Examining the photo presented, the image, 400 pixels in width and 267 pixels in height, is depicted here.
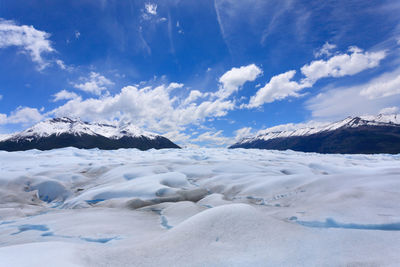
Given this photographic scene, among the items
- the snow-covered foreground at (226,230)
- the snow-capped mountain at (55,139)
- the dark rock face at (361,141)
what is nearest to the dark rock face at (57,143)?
the snow-capped mountain at (55,139)

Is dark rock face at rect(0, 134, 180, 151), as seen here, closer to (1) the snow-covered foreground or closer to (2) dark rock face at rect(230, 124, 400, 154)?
(1) the snow-covered foreground

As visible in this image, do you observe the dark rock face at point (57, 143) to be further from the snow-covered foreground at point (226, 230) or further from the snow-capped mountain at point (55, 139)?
the snow-covered foreground at point (226, 230)

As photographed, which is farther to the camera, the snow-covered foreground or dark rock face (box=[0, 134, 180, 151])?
dark rock face (box=[0, 134, 180, 151])

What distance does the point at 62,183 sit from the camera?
7.02 metres

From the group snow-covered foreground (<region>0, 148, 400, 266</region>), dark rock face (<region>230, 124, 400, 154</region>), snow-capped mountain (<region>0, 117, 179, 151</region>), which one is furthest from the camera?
snow-capped mountain (<region>0, 117, 179, 151</region>)

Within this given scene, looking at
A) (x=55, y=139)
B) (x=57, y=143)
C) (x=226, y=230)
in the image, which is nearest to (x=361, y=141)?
(x=226, y=230)

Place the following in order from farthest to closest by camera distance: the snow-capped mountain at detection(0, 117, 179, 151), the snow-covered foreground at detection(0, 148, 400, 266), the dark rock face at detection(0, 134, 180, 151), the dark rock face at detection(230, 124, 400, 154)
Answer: the snow-capped mountain at detection(0, 117, 179, 151) < the dark rock face at detection(0, 134, 180, 151) < the dark rock face at detection(230, 124, 400, 154) < the snow-covered foreground at detection(0, 148, 400, 266)

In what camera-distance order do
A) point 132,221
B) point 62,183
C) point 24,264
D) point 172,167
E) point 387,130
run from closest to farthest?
point 24,264
point 132,221
point 62,183
point 172,167
point 387,130

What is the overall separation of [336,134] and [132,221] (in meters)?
226

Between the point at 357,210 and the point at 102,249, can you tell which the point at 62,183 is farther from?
the point at 357,210

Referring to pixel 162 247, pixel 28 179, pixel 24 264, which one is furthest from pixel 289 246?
pixel 28 179

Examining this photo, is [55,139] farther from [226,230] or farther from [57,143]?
[226,230]

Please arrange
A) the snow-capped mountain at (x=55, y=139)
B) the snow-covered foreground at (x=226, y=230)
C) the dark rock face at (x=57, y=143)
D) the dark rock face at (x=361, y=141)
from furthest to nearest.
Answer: the snow-capped mountain at (x=55, y=139) → the dark rock face at (x=57, y=143) → the dark rock face at (x=361, y=141) → the snow-covered foreground at (x=226, y=230)

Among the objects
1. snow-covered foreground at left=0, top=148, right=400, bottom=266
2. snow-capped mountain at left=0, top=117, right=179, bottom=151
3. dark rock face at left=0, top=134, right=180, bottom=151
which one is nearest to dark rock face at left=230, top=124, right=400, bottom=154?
snow-covered foreground at left=0, top=148, right=400, bottom=266
